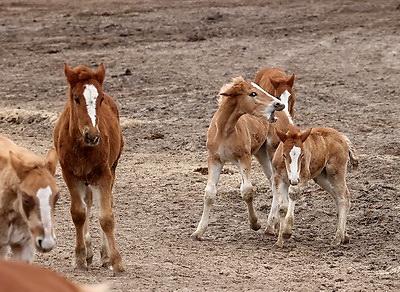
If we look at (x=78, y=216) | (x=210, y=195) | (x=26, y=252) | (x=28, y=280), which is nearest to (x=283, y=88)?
(x=210, y=195)

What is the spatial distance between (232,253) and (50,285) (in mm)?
7493

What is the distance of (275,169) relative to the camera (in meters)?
11.8

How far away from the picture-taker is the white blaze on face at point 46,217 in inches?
274

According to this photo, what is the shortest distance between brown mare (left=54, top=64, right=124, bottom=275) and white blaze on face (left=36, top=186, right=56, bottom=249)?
83.1 inches

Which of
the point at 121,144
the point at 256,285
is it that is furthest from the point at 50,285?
the point at 121,144

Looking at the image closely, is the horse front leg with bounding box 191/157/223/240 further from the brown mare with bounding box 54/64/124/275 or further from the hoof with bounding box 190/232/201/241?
the brown mare with bounding box 54/64/124/275

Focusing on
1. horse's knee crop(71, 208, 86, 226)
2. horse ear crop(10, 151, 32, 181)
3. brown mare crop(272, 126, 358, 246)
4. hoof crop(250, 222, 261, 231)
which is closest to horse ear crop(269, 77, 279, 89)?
brown mare crop(272, 126, 358, 246)

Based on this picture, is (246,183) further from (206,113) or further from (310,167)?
(206,113)

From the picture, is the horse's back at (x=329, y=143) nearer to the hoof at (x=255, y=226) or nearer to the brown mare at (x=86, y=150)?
the hoof at (x=255, y=226)

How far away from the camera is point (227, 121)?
1202 cm

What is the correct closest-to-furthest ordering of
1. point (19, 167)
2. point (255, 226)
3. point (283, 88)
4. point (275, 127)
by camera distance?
point (19, 167) < point (255, 226) < point (275, 127) < point (283, 88)

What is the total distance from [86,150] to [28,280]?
237 inches

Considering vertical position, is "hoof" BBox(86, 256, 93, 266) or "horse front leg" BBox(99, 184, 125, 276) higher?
"horse front leg" BBox(99, 184, 125, 276)

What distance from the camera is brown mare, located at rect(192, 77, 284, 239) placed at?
11.8 metres
